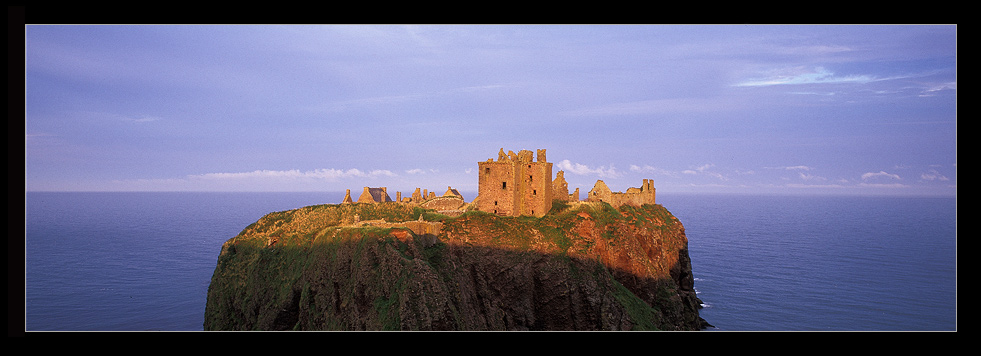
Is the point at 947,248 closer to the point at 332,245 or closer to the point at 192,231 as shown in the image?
the point at 332,245

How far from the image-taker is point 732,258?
10919 centimetres

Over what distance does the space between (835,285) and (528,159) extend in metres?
53.1

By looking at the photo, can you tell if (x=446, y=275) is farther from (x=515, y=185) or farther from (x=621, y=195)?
(x=621, y=195)

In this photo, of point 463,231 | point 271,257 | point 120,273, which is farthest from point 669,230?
point 120,273

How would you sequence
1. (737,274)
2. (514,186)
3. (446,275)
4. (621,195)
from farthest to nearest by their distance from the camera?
(737,274) < (621,195) < (514,186) < (446,275)

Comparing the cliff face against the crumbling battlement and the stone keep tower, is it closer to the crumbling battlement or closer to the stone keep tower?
the stone keep tower

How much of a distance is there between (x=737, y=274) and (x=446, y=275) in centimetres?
6666

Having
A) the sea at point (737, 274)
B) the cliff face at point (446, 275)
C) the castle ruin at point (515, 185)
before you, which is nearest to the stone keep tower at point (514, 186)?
the castle ruin at point (515, 185)

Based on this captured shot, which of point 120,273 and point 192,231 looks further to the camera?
point 192,231

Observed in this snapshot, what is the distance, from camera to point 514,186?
5825cm

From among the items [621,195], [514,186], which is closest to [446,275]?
[514,186]

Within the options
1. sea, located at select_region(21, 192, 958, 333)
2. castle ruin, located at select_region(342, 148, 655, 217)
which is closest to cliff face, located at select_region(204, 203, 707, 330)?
castle ruin, located at select_region(342, 148, 655, 217)

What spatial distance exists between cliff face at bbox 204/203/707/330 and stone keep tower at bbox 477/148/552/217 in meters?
2.37
